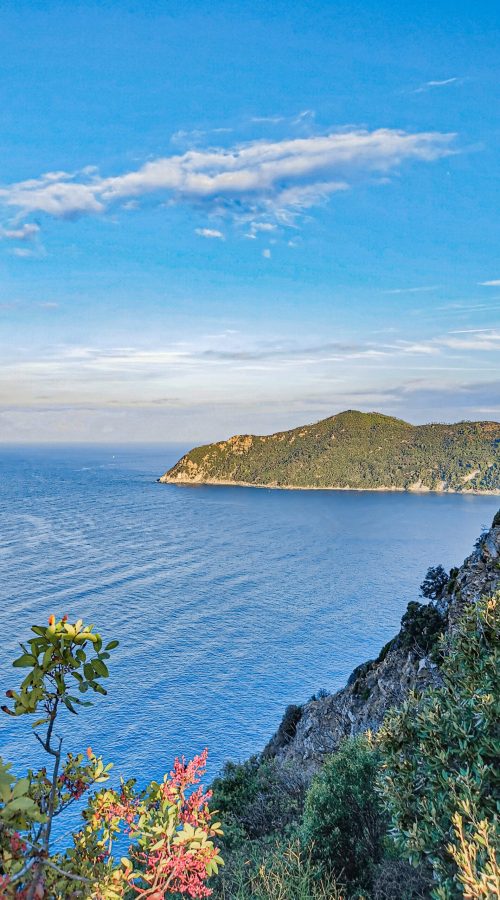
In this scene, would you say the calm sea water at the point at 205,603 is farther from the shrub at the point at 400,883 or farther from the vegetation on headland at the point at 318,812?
the shrub at the point at 400,883

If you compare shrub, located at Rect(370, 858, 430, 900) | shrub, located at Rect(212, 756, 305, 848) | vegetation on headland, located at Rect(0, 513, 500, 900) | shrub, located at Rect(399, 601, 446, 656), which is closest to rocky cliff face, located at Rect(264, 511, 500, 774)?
shrub, located at Rect(399, 601, 446, 656)

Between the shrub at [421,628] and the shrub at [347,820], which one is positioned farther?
the shrub at [421,628]

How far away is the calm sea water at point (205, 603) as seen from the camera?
51125mm

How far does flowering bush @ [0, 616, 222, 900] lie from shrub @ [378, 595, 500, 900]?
11.4ft

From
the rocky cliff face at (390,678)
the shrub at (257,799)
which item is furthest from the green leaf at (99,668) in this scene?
the rocky cliff face at (390,678)

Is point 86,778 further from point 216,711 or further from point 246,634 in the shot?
point 246,634

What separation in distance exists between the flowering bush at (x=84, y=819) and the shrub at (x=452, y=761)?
11.4ft

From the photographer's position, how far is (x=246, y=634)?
7181 cm

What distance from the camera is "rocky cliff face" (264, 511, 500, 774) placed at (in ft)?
85.1

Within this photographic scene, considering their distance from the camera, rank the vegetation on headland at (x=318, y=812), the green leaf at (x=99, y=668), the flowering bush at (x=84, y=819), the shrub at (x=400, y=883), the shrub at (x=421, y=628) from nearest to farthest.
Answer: the flowering bush at (x=84, y=819)
the green leaf at (x=99, y=668)
the vegetation on headland at (x=318, y=812)
the shrub at (x=400, y=883)
the shrub at (x=421, y=628)

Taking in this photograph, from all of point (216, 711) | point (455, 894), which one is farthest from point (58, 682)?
point (216, 711)

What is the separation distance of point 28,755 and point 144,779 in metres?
11.1

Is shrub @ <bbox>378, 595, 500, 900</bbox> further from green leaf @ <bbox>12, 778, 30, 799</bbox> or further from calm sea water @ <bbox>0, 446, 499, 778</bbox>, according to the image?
calm sea water @ <bbox>0, 446, 499, 778</bbox>

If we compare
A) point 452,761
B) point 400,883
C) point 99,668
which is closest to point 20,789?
point 99,668
